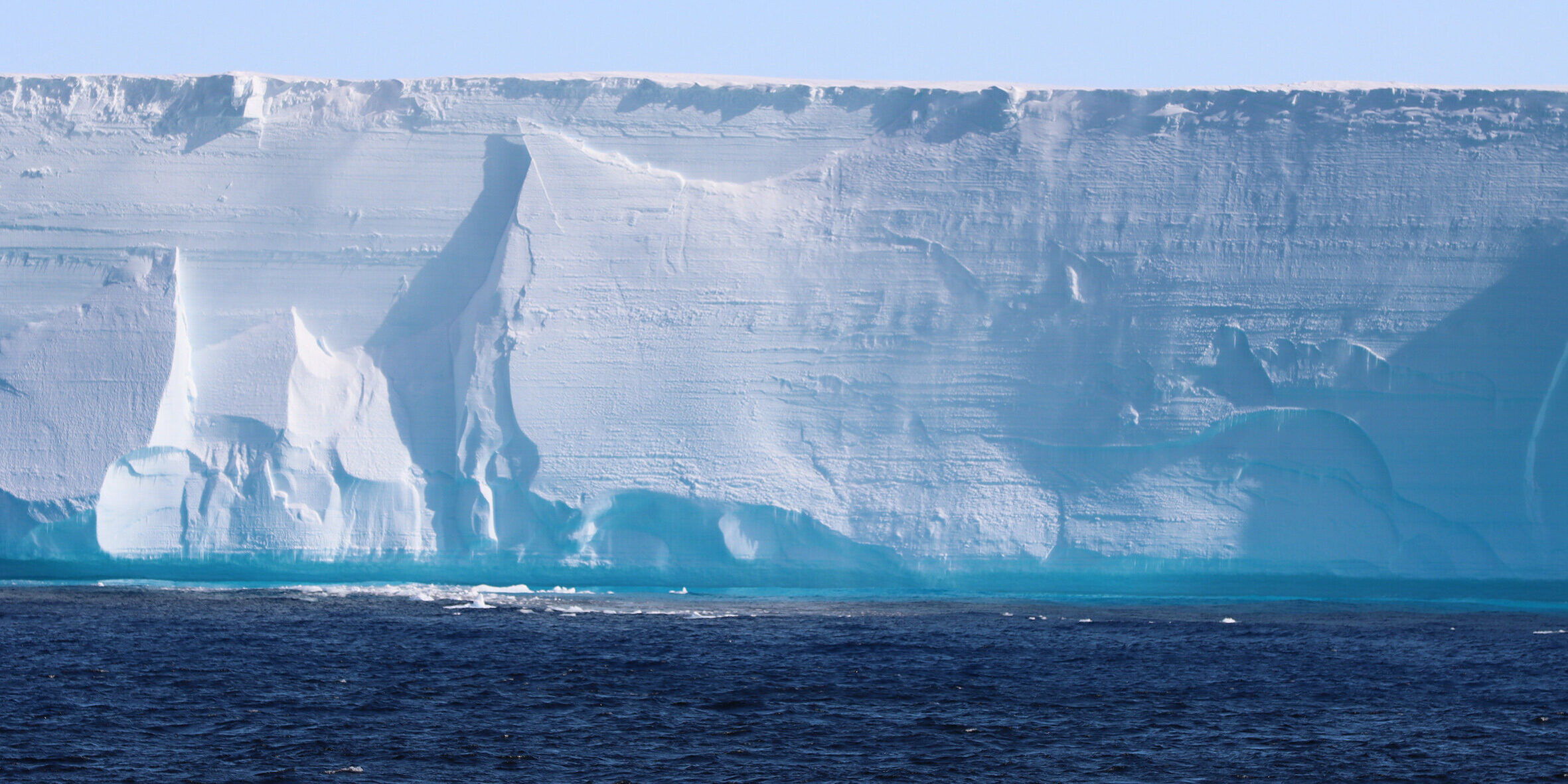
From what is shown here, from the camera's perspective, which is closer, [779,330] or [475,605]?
[475,605]

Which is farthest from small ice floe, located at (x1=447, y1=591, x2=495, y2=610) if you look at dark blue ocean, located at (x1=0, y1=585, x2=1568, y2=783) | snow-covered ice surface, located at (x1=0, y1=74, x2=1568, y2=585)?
snow-covered ice surface, located at (x1=0, y1=74, x2=1568, y2=585)

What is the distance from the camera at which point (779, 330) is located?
13.0 meters

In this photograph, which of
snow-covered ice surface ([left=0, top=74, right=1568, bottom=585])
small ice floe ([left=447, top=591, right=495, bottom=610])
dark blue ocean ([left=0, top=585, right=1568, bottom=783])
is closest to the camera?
dark blue ocean ([left=0, top=585, right=1568, bottom=783])

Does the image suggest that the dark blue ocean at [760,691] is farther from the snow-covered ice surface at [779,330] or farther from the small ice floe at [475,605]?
the snow-covered ice surface at [779,330]

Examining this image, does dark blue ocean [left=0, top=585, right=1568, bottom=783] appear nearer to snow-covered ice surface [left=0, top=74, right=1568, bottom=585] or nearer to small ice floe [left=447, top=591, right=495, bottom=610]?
small ice floe [left=447, top=591, right=495, bottom=610]

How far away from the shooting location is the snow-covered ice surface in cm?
1250

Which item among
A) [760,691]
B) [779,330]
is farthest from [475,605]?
[760,691]

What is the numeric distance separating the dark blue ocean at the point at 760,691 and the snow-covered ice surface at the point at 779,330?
30.7 inches

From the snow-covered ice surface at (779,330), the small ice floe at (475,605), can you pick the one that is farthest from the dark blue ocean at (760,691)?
the snow-covered ice surface at (779,330)

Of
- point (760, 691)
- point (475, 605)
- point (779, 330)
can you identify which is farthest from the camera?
point (779, 330)

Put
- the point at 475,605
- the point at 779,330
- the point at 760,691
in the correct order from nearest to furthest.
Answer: the point at 760,691 < the point at 475,605 < the point at 779,330

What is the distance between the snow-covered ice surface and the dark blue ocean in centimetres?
78

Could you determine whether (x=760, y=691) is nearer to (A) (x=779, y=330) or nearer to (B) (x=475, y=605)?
(B) (x=475, y=605)

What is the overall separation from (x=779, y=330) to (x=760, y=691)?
5.11 meters
